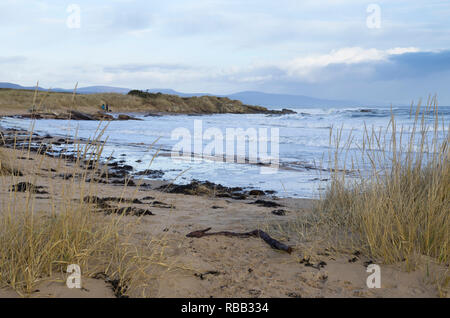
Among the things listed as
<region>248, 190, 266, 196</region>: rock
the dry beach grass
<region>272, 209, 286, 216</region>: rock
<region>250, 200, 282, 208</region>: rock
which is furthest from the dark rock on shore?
the dry beach grass

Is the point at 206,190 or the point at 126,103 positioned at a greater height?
the point at 126,103

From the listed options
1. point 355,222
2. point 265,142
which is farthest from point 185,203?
point 265,142

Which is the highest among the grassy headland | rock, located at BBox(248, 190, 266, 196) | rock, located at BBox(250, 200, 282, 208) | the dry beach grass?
the grassy headland

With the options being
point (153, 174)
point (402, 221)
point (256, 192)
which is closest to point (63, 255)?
point (402, 221)

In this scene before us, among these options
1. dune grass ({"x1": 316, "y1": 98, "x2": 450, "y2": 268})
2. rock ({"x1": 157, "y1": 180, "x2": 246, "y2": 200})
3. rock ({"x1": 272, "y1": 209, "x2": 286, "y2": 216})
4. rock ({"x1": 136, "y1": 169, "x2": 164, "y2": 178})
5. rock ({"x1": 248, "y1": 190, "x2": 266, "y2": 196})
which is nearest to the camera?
dune grass ({"x1": 316, "y1": 98, "x2": 450, "y2": 268})

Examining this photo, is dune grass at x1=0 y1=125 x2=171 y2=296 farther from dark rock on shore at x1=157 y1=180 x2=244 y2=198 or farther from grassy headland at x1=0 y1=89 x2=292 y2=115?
grassy headland at x1=0 y1=89 x2=292 y2=115

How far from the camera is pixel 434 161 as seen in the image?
3.73 metres

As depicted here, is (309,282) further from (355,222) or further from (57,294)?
(57,294)

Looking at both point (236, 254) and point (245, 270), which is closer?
point (245, 270)

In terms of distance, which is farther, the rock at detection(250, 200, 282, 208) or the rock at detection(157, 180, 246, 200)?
the rock at detection(157, 180, 246, 200)

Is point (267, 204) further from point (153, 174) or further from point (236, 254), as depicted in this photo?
point (153, 174)

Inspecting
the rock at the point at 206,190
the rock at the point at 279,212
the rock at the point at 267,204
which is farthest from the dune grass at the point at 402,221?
the rock at the point at 206,190

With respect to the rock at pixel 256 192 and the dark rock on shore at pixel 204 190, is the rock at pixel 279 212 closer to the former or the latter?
the dark rock on shore at pixel 204 190

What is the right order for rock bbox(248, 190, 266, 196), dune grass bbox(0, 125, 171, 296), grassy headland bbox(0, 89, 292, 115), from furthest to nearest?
grassy headland bbox(0, 89, 292, 115), rock bbox(248, 190, 266, 196), dune grass bbox(0, 125, 171, 296)
